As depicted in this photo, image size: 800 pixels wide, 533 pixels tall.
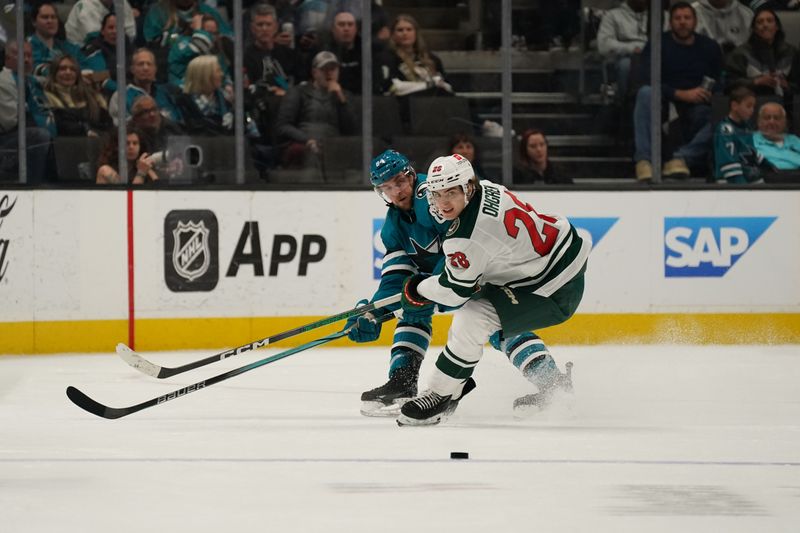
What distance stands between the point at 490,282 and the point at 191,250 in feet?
8.45

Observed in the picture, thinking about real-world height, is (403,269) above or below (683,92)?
below

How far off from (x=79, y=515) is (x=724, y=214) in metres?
4.47

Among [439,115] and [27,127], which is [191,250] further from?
[439,115]

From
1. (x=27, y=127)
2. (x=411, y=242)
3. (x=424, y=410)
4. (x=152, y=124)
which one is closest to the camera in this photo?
(x=424, y=410)

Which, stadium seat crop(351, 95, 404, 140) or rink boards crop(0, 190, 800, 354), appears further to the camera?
stadium seat crop(351, 95, 404, 140)

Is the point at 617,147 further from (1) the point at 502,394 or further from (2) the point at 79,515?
(2) the point at 79,515

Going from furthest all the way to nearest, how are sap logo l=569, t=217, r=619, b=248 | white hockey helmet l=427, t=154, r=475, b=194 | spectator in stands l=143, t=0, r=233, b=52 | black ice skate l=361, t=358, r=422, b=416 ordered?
sap logo l=569, t=217, r=619, b=248 → spectator in stands l=143, t=0, r=233, b=52 → black ice skate l=361, t=358, r=422, b=416 → white hockey helmet l=427, t=154, r=475, b=194

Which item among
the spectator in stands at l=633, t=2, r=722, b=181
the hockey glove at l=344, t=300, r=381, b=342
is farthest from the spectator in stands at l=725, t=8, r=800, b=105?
the hockey glove at l=344, t=300, r=381, b=342

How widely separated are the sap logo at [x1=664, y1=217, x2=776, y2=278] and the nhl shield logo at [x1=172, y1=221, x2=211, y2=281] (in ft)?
7.83

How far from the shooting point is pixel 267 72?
6527 mm

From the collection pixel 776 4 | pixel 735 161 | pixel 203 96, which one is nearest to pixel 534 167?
pixel 735 161

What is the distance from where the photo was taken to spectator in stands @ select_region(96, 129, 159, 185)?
20.8 feet

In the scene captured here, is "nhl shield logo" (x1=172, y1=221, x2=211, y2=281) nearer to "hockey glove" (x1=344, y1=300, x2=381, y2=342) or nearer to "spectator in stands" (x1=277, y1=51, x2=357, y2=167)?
"spectator in stands" (x1=277, y1=51, x2=357, y2=167)

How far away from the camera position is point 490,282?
4.14 meters
